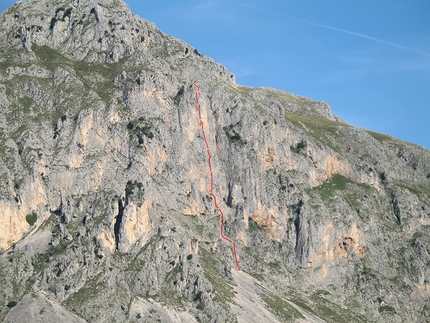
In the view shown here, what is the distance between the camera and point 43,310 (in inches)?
7726

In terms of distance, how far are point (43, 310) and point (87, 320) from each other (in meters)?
11.4

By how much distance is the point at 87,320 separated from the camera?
199750 millimetres

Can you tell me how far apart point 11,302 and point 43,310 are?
8.23 metres

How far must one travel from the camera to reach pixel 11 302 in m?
196

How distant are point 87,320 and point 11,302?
1944cm
